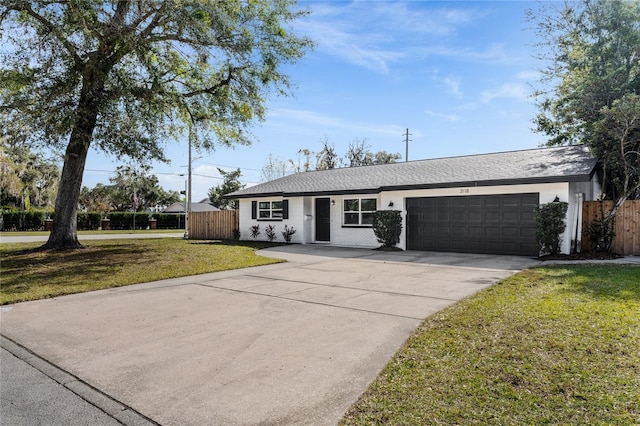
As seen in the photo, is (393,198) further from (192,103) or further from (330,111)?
(330,111)

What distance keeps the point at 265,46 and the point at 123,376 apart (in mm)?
11746

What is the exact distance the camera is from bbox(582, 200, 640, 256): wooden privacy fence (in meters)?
11.5

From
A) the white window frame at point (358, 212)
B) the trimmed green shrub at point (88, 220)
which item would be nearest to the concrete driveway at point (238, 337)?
the white window frame at point (358, 212)

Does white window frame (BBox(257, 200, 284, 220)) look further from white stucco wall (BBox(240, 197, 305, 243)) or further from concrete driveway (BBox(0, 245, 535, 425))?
concrete driveway (BBox(0, 245, 535, 425))

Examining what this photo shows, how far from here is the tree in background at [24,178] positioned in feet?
101

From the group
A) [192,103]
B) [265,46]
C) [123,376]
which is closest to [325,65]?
[265,46]

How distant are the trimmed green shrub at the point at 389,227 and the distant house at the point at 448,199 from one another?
0.93 ft

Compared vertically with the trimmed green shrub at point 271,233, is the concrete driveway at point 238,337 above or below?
below

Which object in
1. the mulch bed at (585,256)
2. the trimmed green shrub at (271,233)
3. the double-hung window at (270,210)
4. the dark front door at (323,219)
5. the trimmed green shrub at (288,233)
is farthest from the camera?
the trimmed green shrub at (271,233)

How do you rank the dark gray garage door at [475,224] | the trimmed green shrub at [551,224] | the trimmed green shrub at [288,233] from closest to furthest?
the trimmed green shrub at [551,224], the dark gray garage door at [475,224], the trimmed green shrub at [288,233]

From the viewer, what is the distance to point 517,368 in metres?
3.43

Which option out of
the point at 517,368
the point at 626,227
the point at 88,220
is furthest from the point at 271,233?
the point at 88,220

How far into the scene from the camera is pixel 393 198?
588 inches

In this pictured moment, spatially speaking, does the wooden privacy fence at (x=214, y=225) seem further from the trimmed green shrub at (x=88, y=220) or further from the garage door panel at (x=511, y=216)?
the trimmed green shrub at (x=88, y=220)
